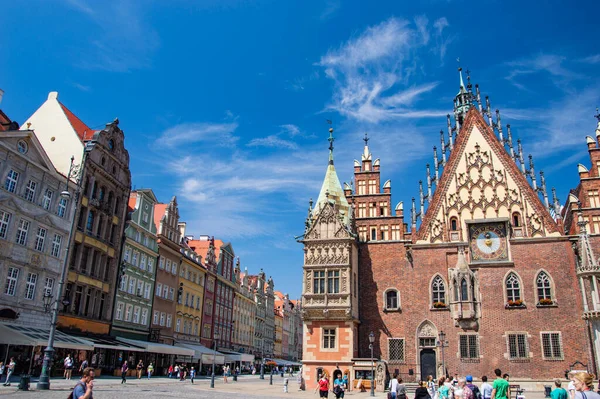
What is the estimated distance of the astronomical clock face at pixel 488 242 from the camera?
34.9 m

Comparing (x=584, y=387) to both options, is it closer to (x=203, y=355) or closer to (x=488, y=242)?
(x=488, y=242)

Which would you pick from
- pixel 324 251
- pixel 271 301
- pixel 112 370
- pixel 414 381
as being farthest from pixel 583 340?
pixel 271 301

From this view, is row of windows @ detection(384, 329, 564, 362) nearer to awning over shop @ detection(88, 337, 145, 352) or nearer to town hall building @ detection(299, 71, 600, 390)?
town hall building @ detection(299, 71, 600, 390)

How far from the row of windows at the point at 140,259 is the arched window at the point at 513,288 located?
3086 centimetres

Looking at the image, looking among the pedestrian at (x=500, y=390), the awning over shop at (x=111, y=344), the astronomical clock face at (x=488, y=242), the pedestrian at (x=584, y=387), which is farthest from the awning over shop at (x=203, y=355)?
the pedestrian at (x=584, y=387)

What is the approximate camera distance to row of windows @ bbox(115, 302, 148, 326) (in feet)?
134

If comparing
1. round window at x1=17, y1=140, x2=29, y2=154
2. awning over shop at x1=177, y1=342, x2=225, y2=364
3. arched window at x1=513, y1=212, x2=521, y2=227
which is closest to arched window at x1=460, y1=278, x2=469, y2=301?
arched window at x1=513, y1=212, x2=521, y2=227

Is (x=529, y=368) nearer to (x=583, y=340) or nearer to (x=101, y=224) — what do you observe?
(x=583, y=340)

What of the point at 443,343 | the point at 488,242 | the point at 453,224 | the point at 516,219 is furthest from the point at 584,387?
the point at 516,219

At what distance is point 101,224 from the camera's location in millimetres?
39375

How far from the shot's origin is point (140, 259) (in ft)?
148

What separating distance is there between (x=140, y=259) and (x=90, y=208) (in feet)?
30.3

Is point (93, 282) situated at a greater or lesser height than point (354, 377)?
greater

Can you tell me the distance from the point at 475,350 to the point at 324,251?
12.4 meters
